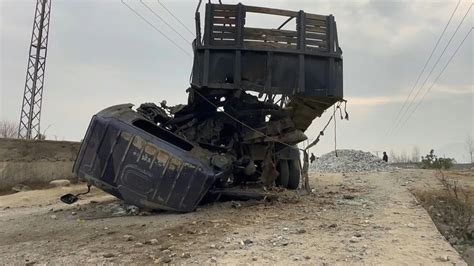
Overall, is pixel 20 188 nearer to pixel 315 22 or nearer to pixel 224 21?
pixel 224 21

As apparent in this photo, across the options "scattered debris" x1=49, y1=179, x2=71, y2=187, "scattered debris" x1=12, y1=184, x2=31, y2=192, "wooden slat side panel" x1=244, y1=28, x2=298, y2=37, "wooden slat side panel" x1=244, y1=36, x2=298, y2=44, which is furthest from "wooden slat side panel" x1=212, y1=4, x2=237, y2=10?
"scattered debris" x1=49, y1=179, x2=71, y2=187

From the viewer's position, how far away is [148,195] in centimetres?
685

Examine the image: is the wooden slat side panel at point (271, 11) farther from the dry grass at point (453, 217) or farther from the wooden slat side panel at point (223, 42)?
the dry grass at point (453, 217)

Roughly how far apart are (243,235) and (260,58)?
3497 millimetres

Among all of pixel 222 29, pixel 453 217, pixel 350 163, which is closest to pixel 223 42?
pixel 222 29

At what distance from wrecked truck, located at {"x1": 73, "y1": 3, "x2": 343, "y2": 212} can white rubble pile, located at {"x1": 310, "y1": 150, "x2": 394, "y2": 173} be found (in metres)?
12.7

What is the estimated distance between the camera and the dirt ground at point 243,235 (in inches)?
174

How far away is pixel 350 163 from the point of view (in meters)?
22.8

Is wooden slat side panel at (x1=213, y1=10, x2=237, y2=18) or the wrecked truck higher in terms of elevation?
wooden slat side panel at (x1=213, y1=10, x2=237, y2=18)

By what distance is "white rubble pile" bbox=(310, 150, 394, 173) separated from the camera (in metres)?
21.2

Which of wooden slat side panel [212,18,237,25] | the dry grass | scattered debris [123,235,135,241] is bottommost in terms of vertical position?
scattered debris [123,235,135,241]

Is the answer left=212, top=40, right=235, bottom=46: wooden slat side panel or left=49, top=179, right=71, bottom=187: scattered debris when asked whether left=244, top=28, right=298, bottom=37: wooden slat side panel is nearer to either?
left=212, top=40, right=235, bottom=46: wooden slat side panel

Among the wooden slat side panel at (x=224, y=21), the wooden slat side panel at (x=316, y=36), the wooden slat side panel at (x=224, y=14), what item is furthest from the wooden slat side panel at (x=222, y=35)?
the wooden slat side panel at (x=316, y=36)

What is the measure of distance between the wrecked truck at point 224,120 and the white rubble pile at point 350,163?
12.7m
